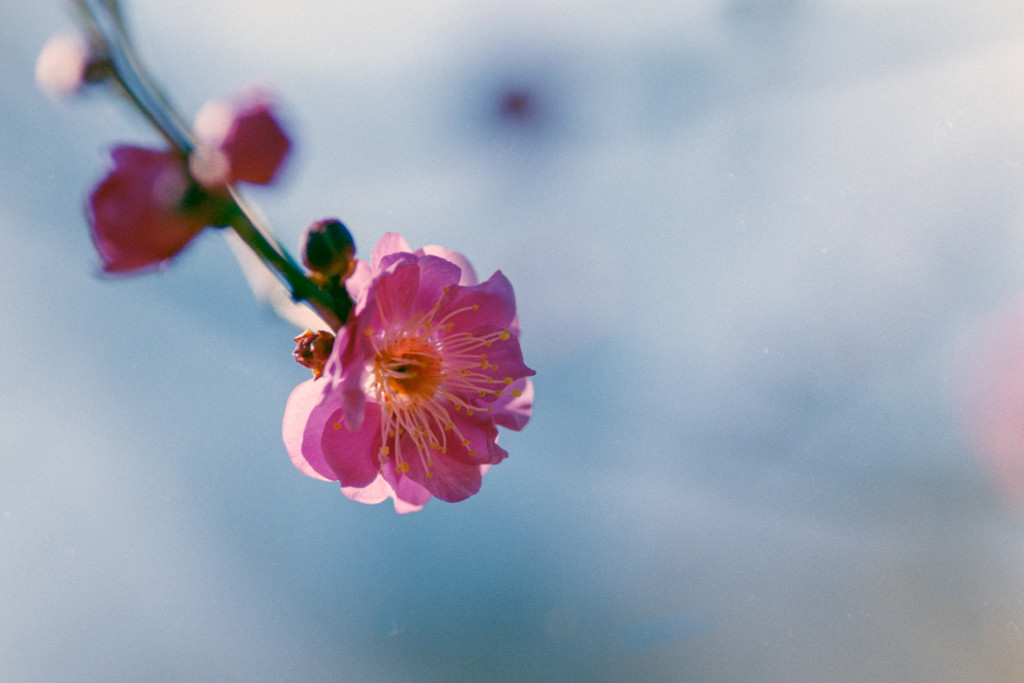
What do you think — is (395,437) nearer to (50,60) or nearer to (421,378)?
(421,378)

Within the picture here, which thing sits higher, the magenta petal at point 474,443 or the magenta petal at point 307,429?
the magenta petal at point 474,443

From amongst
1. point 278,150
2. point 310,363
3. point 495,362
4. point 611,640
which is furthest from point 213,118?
point 611,640

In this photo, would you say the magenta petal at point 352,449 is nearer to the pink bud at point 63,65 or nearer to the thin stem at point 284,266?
the thin stem at point 284,266

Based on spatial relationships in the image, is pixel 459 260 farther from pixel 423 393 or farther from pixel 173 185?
pixel 173 185

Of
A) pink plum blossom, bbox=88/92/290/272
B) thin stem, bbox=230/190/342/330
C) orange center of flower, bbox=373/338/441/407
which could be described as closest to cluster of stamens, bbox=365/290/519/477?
orange center of flower, bbox=373/338/441/407

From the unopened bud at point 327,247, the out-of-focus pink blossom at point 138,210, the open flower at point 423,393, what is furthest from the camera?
the open flower at point 423,393

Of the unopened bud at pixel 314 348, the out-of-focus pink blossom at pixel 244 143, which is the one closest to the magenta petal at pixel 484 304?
the unopened bud at pixel 314 348
